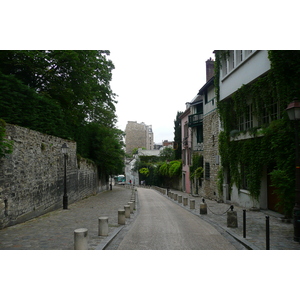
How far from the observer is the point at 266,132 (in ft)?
40.0

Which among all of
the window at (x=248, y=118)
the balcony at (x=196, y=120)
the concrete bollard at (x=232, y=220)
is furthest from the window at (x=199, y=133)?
the concrete bollard at (x=232, y=220)

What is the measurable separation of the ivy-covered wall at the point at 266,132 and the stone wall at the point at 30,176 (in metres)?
9.22

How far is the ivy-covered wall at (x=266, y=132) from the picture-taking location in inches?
410

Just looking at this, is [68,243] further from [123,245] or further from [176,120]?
[176,120]

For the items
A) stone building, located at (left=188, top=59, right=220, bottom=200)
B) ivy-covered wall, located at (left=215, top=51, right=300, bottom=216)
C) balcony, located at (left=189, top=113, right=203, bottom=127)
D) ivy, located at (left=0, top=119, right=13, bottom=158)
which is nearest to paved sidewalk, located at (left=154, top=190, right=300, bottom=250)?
ivy-covered wall, located at (left=215, top=51, right=300, bottom=216)

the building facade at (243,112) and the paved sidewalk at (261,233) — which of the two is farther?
the building facade at (243,112)

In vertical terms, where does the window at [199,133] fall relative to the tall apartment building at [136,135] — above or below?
below

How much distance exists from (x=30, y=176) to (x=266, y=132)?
33.8ft

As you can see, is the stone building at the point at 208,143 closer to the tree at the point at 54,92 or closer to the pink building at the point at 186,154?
the pink building at the point at 186,154

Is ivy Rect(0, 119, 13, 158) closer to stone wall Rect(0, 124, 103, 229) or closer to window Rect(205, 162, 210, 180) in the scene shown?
stone wall Rect(0, 124, 103, 229)

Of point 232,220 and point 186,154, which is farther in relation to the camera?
point 186,154

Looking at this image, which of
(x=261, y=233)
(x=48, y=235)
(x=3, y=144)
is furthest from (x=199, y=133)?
(x=48, y=235)

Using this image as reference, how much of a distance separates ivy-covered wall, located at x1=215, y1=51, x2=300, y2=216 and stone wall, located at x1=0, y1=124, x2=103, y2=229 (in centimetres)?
922

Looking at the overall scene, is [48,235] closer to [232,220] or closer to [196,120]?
[232,220]
